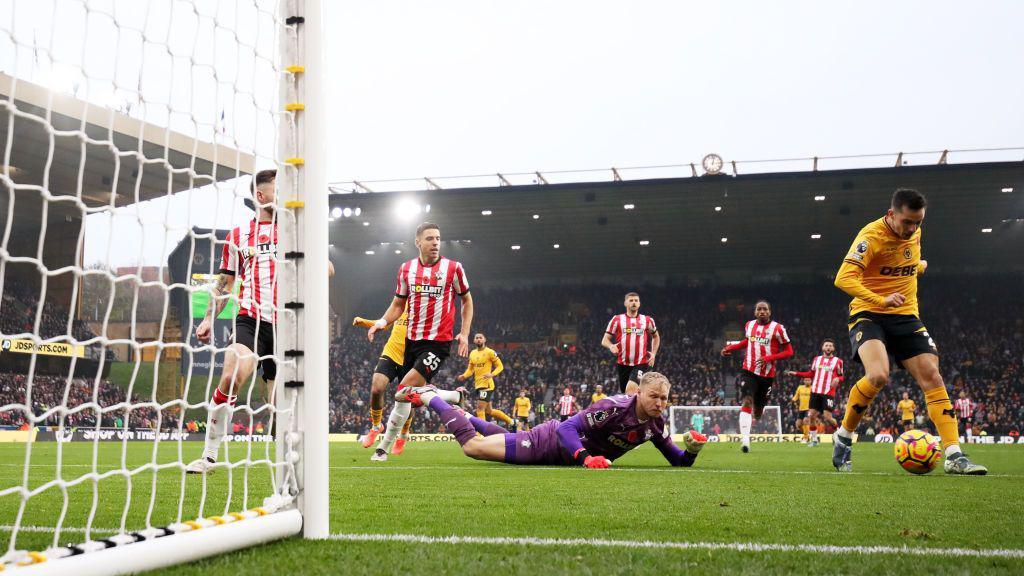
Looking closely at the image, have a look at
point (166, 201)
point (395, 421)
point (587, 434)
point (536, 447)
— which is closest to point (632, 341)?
point (395, 421)

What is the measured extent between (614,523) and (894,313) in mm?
3868

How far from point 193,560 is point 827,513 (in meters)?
2.50

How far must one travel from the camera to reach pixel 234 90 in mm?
2764

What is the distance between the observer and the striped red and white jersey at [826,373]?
47.9ft

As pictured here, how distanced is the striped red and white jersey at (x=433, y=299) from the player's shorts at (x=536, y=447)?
145cm

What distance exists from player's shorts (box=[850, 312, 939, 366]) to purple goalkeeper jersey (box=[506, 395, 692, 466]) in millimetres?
1621

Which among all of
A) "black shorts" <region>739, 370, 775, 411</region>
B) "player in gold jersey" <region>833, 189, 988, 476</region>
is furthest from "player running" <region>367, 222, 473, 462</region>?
"black shorts" <region>739, 370, 775, 411</region>

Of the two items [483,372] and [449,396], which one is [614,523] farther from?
[483,372]

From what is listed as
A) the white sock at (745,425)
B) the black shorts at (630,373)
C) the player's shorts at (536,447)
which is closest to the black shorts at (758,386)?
the white sock at (745,425)

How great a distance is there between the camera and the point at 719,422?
19109 mm

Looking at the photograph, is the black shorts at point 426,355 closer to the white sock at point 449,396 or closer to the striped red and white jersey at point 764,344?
the white sock at point 449,396

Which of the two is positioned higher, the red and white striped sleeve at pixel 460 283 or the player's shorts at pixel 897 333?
the red and white striped sleeve at pixel 460 283

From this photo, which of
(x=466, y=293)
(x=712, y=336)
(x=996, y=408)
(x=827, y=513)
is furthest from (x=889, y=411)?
(x=827, y=513)

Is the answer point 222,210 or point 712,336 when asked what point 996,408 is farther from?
point 222,210
